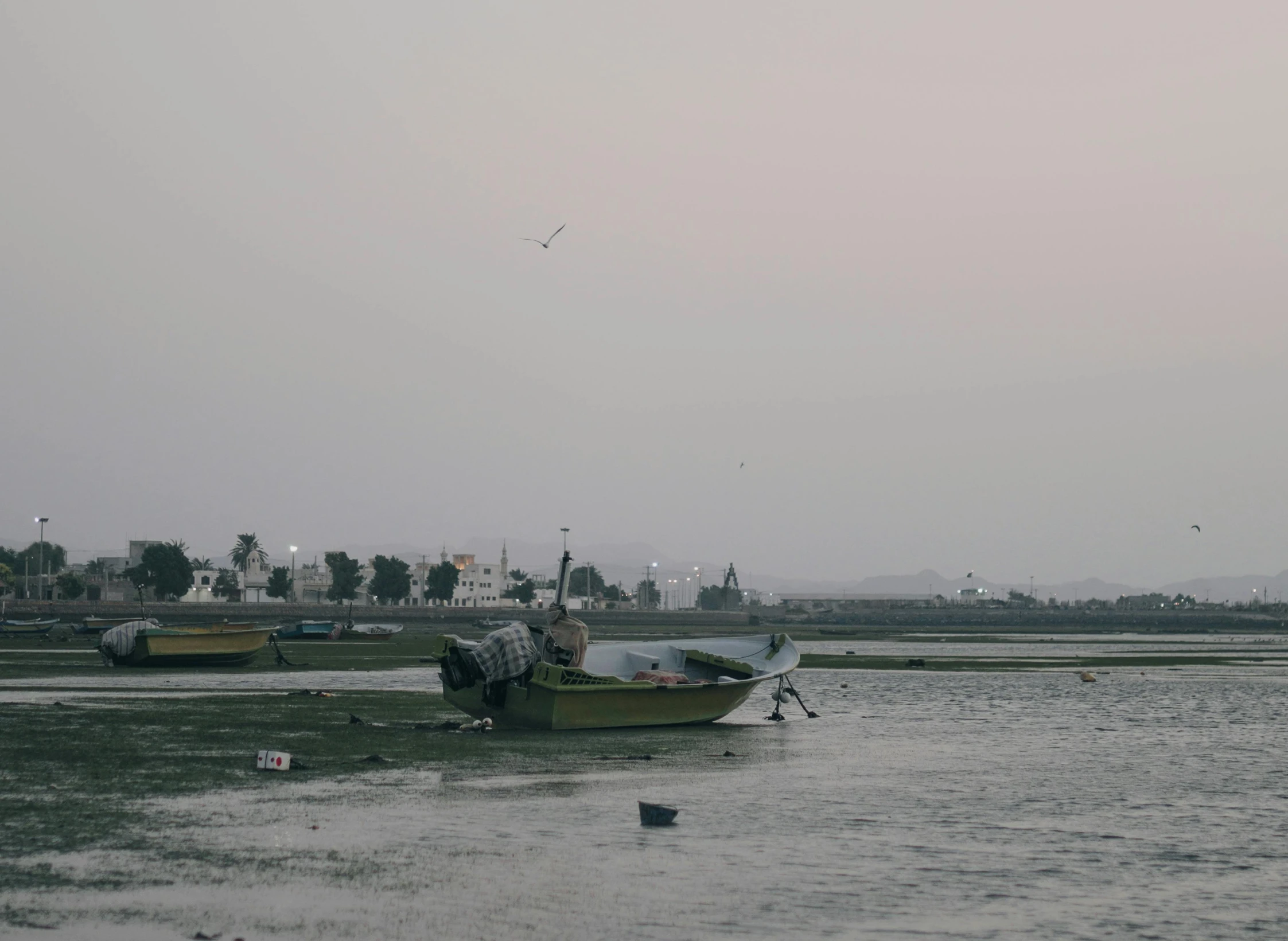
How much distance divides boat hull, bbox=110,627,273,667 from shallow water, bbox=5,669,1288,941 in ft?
103

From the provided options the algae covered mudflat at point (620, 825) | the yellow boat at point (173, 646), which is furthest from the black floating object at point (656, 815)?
the yellow boat at point (173, 646)

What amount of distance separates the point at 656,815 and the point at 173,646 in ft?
140

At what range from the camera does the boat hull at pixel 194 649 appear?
2219 inches

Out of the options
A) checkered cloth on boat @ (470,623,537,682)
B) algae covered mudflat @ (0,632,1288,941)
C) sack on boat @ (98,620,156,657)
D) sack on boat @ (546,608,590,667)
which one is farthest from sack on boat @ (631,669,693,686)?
sack on boat @ (98,620,156,657)

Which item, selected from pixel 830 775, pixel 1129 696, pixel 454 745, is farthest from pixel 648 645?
pixel 1129 696

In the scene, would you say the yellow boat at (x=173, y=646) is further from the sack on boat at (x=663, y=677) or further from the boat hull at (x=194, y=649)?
the sack on boat at (x=663, y=677)

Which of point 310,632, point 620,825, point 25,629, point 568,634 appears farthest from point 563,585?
point 25,629

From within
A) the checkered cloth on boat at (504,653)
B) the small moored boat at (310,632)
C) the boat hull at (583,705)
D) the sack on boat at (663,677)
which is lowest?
the small moored boat at (310,632)

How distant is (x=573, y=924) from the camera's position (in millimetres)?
12836

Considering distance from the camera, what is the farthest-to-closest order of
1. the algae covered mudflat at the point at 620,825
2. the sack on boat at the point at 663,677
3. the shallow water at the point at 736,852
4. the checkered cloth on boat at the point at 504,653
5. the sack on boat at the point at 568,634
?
the sack on boat at the point at 663,677 → the sack on boat at the point at 568,634 → the checkered cloth on boat at the point at 504,653 → the algae covered mudflat at the point at 620,825 → the shallow water at the point at 736,852

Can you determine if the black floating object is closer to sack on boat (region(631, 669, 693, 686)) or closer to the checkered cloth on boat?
the checkered cloth on boat

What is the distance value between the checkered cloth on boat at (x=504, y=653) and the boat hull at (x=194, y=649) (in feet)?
90.9

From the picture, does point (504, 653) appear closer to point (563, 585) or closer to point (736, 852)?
point (563, 585)

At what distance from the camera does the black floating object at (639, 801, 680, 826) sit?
1866 centimetres
